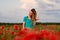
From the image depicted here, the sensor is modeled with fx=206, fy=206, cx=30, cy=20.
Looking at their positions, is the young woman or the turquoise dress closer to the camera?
the young woman

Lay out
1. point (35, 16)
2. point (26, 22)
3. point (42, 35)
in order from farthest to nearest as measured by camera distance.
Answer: point (26, 22) → point (35, 16) → point (42, 35)

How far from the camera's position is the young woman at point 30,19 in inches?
272

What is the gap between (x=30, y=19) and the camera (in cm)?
719

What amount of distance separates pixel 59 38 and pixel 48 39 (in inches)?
2.5

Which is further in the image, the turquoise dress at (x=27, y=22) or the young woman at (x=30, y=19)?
the turquoise dress at (x=27, y=22)

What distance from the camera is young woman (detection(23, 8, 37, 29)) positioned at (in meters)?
6.91

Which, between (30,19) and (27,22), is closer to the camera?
(30,19)

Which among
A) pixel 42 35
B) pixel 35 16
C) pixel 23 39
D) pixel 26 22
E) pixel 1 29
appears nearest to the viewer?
pixel 23 39

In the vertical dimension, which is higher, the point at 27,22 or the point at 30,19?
the point at 30,19

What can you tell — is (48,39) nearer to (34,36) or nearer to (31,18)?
(34,36)

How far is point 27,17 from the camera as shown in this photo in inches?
290

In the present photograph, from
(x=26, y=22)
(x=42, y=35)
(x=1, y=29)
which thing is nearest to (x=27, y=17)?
(x=26, y=22)

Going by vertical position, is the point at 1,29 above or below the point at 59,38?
below

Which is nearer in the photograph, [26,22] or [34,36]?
[34,36]
